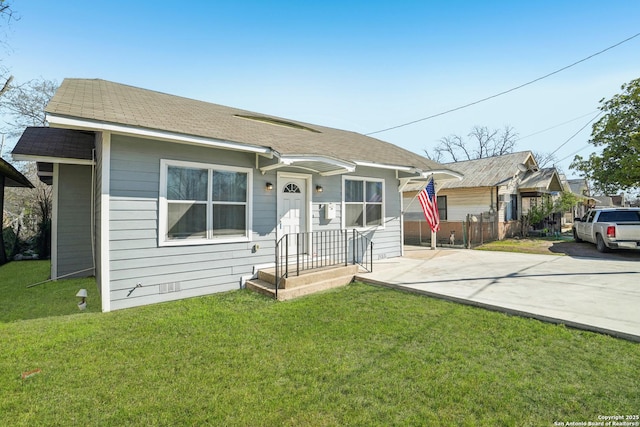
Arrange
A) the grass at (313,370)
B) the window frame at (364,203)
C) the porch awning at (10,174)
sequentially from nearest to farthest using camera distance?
the grass at (313,370)
the window frame at (364,203)
the porch awning at (10,174)

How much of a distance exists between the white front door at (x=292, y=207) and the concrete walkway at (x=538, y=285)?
1.91 m

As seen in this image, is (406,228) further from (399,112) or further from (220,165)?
(220,165)

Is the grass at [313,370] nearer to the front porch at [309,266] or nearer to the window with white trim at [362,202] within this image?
the front porch at [309,266]

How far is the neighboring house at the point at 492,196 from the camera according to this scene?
14.4 m

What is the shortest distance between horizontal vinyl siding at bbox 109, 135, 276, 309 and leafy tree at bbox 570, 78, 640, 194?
57.3 ft

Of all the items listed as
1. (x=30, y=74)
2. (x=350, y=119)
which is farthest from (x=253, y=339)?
Answer: (x=30, y=74)

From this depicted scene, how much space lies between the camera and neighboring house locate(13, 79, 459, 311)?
4.82 meters

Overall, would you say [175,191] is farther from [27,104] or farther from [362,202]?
[27,104]

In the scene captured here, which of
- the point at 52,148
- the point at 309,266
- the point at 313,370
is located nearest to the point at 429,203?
the point at 309,266

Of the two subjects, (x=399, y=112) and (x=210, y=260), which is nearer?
(x=210, y=260)

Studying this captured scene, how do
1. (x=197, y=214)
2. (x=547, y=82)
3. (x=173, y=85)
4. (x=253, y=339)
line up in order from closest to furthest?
(x=253, y=339) < (x=197, y=214) < (x=547, y=82) < (x=173, y=85)

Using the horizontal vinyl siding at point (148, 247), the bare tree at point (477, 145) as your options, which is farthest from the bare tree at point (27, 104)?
the bare tree at point (477, 145)

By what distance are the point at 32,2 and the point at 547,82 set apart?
58.1 feet

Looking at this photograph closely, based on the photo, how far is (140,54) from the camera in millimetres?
10125
